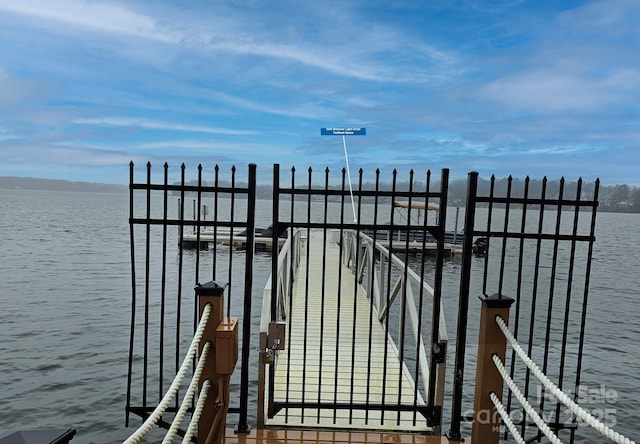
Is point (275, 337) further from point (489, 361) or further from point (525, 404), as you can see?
point (525, 404)

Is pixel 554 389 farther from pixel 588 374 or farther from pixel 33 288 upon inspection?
pixel 33 288

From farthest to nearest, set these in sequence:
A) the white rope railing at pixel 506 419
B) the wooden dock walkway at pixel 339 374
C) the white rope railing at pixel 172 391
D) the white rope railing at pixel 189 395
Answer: the wooden dock walkway at pixel 339 374 < the white rope railing at pixel 506 419 < the white rope railing at pixel 189 395 < the white rope railing at pixel 172 391

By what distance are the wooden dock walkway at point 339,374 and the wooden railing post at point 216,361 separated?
70 cm

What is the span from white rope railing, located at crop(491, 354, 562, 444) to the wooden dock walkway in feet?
2.64

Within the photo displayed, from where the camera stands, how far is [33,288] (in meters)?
16.6

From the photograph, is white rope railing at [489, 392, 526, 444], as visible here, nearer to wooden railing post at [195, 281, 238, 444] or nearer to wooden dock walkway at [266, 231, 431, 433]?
wooden dock walkway at [266, 231, 431, 433]

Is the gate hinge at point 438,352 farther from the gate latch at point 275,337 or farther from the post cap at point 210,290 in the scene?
the post cap at point 210,290

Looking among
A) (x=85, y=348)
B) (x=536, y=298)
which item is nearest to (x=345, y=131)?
(x=85, y=348)

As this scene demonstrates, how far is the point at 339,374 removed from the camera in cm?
565

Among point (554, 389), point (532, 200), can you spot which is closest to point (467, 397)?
point (532, 200)

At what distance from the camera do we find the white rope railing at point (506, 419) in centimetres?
290

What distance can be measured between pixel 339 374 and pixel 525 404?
10.2 ft

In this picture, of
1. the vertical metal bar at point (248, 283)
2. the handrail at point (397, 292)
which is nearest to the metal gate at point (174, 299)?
the vertical metal bar at point (248, 283)

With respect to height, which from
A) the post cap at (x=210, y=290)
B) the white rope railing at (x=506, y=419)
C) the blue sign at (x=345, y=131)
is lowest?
the white rope railing at (x=506, y=419)
